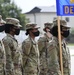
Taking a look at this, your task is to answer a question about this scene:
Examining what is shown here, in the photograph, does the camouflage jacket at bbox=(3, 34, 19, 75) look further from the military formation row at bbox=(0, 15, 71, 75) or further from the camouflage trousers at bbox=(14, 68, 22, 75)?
the camouflage trousers at bbox=(14, 68, 22, 75)

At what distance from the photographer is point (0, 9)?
4891 centimetres

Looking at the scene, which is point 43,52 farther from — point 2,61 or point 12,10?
point 12,10

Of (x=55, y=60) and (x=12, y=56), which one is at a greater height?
(x=55, y=60)

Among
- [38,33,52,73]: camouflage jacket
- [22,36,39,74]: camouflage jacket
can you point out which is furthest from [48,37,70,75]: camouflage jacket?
[38,33,52,73]: camouflage jacket

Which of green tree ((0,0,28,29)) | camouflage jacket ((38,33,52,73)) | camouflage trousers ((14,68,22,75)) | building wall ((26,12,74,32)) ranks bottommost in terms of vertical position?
building wall ((26,12,74,32))

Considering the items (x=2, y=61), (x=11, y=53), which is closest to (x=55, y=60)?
(x=2, y=61)

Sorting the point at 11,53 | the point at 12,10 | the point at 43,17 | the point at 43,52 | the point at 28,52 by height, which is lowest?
the point at 43,17

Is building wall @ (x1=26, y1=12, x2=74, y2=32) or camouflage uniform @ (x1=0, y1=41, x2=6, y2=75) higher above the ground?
camouflage uniform @ (x1=0, y1=41, x2=6, y2=75)

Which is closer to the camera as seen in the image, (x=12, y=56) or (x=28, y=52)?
(x=12, y=56)

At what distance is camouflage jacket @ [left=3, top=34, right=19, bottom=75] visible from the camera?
6.62 metres

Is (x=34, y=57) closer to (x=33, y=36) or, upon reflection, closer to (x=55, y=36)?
(x=33, y=36)

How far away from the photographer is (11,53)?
22.0ft

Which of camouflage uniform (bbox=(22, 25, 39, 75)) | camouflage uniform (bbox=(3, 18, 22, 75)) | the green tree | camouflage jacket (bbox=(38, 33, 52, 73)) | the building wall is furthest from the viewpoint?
the building wall

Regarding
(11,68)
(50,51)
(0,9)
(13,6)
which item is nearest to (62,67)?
(50,51)
